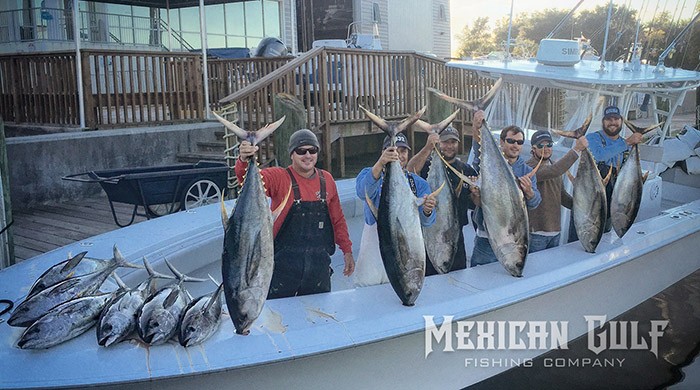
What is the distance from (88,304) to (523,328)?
2.54 metres

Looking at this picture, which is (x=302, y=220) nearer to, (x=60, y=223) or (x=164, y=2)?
(x=60, y=223)

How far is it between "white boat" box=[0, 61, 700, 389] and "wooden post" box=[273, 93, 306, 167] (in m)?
2.14

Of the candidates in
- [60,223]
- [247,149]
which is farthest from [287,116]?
[247,149]

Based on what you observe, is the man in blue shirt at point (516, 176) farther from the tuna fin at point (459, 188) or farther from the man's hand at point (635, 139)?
the man's hand at point (635, 139)

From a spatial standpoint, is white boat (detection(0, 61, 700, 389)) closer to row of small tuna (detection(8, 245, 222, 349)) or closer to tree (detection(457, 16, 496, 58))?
A: row of small tuna (detection(8, 245, 222, 349))

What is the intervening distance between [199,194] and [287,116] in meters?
1.38

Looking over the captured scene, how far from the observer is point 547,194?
14.8ft

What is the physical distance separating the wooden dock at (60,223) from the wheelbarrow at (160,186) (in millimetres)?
668

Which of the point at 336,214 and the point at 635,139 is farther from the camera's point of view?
the point at 635,139

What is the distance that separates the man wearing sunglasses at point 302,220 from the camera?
339 centimetres

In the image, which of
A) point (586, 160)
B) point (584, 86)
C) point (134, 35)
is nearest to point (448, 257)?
point (586, 160)

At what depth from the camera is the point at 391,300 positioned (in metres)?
3.43

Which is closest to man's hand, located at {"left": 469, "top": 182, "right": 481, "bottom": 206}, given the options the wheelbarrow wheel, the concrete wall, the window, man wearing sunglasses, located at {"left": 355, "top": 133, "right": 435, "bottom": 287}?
man wearing sunglasses, located at {"left": 355, "top": 133, "right": 435, "bottom": 287}

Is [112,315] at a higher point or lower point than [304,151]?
lower
